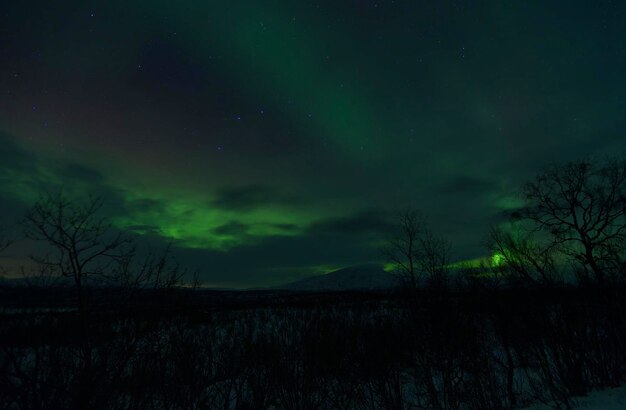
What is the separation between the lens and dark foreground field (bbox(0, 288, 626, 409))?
5.03m

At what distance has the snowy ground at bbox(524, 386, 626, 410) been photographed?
195 inches

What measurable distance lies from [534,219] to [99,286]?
30.5 m

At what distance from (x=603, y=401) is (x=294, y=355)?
6069 millimetres

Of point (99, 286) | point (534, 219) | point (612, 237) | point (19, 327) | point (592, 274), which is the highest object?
point (534, 219)

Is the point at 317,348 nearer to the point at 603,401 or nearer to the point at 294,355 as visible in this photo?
the point at 294,355

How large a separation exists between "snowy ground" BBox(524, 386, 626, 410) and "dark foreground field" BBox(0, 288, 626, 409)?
0.30 m

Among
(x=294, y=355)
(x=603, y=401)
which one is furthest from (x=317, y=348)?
(x=603, y=401)

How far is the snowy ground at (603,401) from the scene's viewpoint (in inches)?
195

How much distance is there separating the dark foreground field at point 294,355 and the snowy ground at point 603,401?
0.99 ft

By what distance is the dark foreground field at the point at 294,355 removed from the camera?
5.03 meters

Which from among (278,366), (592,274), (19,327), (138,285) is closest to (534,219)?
(592,274)

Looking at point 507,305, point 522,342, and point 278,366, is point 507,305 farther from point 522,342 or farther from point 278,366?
point 278,366

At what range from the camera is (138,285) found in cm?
605

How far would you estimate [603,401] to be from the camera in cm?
523
